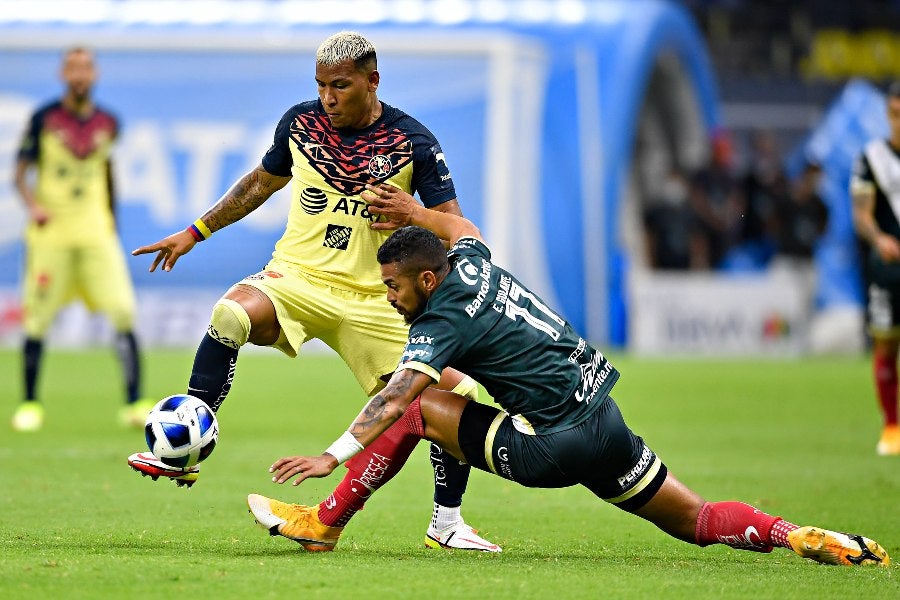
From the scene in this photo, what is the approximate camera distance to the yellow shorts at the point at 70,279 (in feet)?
39.9

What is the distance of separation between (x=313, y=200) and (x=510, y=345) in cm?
154

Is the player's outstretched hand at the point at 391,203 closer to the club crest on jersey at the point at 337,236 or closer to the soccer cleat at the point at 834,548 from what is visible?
the club crest on jersey at the point at 337,236

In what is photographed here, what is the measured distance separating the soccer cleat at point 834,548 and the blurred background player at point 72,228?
681cm

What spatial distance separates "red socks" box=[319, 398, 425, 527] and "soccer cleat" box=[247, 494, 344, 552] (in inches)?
1.9

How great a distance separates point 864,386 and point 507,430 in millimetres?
12245

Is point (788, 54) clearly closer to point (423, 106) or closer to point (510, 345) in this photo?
point (423, 106)

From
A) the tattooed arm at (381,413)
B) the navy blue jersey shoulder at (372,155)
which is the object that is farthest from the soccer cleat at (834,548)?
the navy blue jersey shoulder at (372,155)

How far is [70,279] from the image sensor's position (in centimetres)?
1233

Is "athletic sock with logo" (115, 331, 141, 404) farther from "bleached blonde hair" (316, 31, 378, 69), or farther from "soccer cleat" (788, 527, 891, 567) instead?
"soccer cleat" (788, 527, 891, 567)

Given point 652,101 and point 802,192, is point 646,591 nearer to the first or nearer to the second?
point 802,192

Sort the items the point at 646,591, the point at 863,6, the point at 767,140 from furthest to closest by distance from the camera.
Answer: the point at 863,6, the point at 767,140, the point at 646,591

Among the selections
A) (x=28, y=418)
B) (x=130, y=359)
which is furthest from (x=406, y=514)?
(x=28, y=418)

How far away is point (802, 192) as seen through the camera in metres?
24.7

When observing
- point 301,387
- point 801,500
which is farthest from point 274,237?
point 801,500
